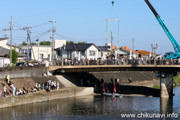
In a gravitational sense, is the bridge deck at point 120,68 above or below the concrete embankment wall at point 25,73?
above

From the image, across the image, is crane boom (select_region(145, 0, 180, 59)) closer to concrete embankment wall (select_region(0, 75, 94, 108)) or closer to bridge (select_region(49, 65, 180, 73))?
bridge (select_region(49, 65, 180, 73))

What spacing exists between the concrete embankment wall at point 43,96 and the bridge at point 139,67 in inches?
183

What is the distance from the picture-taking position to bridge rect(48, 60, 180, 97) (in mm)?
59156

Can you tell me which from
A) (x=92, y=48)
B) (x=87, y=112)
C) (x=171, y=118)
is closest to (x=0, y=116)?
(x=87, y=112)

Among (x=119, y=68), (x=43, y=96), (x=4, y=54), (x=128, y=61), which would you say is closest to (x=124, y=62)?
(x=128, y=61)

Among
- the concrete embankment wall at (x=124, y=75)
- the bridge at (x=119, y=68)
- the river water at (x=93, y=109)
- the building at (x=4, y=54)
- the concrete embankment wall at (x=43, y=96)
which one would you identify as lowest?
the river water at (x=93, y=109)

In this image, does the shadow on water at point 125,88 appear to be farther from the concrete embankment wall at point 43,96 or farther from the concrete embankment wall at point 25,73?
the concrete embankment wall at point 25,73

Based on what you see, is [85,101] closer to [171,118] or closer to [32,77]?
[32,77]

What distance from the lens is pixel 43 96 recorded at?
51.9 metres

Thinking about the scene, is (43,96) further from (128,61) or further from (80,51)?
(80,51)

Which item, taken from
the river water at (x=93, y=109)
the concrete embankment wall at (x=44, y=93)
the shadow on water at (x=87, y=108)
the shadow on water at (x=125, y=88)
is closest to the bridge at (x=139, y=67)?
the shadow on water at (x=125, y=88)

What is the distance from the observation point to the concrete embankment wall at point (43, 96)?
44.6 m

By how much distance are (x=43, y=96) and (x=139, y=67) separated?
1935 cm

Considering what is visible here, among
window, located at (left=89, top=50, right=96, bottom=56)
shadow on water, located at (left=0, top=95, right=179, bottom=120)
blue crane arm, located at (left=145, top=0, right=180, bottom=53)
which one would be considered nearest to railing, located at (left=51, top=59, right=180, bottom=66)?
shadow on water, located at (left=0, top=95, right=179, bottom=120)
